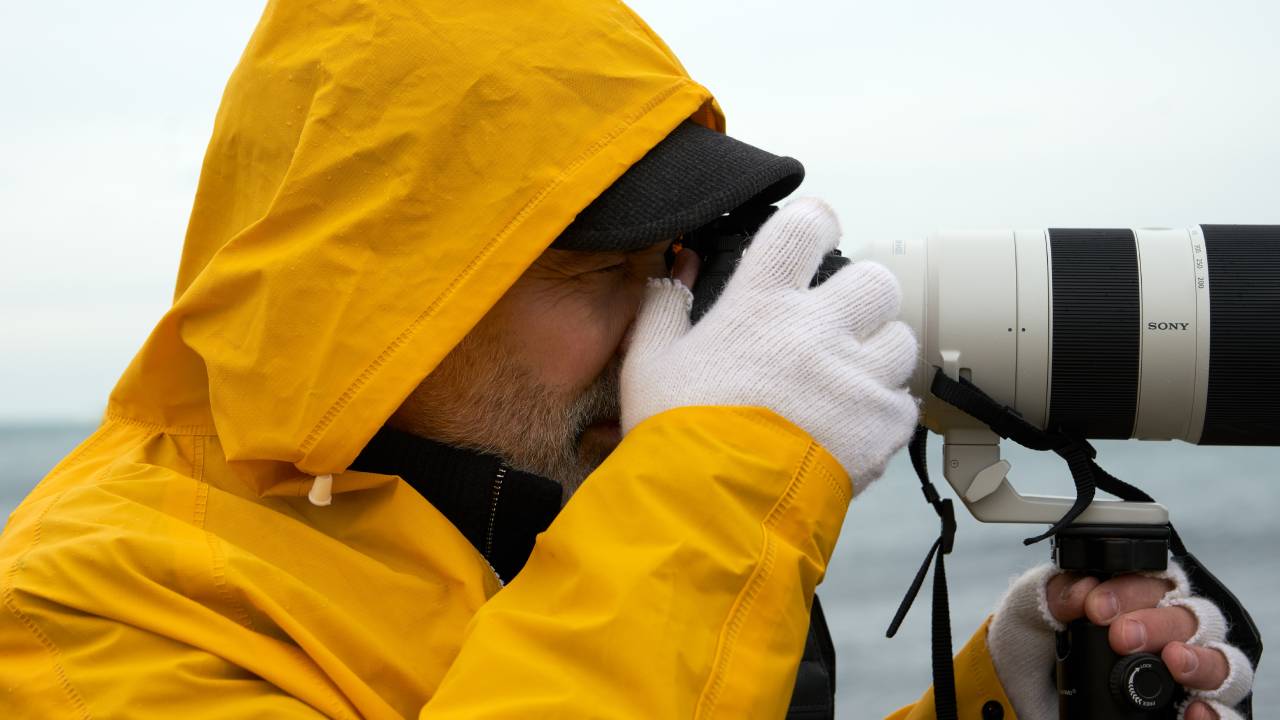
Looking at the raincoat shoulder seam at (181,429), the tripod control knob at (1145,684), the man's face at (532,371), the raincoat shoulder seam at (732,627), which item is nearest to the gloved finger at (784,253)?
the man's face at (532,371)

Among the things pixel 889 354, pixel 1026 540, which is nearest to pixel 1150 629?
pixel 1026 540

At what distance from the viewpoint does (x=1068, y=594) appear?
4.73ft

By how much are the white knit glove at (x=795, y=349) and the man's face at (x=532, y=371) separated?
0.07 metres

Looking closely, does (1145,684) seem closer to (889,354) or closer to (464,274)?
(889,354)

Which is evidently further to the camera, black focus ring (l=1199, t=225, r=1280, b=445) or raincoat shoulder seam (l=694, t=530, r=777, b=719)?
black focus ring (l=1199, t=225, r=1280, b=445)

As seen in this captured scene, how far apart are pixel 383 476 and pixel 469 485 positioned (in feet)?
0.31

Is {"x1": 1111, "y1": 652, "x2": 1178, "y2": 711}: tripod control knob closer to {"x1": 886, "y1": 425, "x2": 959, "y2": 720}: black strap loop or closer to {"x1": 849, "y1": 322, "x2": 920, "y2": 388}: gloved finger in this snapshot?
{"x1": 886, "y1": 425, "x2": 959, "y2": 720}: black strap loop

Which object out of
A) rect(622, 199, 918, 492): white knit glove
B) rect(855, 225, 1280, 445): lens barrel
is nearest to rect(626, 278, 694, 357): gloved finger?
rect(622, 199, 918, 492): white knit glove

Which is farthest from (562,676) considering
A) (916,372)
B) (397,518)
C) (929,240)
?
(929,240)

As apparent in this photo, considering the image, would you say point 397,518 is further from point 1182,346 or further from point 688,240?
point 1182,346

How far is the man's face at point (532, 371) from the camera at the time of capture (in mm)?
1189

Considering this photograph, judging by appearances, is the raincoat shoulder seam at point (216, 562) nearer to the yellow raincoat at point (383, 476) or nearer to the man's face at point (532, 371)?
the yellow raincoat at point (383, 476)

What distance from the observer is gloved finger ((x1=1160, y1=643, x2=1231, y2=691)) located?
4.34 ft

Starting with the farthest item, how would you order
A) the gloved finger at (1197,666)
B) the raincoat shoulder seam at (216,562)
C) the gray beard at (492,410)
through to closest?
the gloved finger at (1197,666), the gray beard at (492,410), the raincoat shoulder seam at (216,562)
